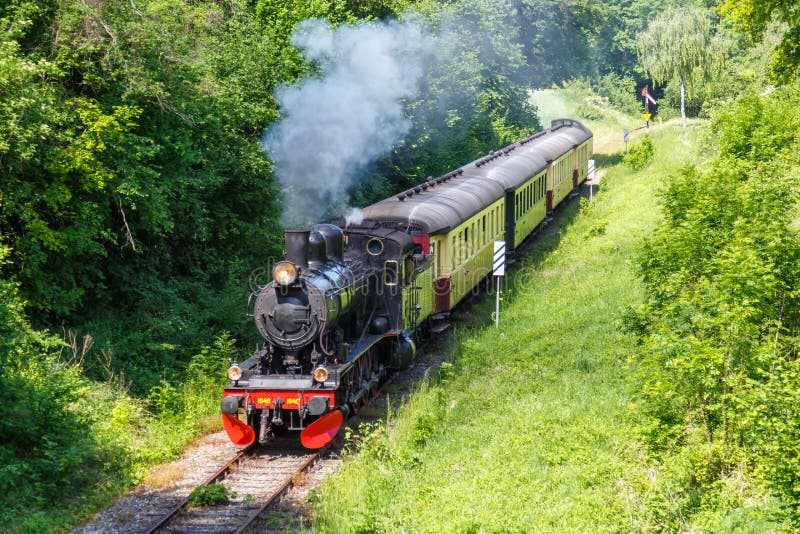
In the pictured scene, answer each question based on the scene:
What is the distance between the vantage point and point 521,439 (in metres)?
11.5

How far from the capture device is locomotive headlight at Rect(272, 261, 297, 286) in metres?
12.6

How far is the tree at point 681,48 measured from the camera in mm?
44312

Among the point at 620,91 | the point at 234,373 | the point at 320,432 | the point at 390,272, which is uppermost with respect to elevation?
the point at 620,91

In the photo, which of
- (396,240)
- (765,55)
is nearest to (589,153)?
(765,55)

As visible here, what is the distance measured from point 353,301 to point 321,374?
193 cm

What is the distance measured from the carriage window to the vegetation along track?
145 inches

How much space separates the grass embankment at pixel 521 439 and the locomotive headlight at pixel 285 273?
262 cm

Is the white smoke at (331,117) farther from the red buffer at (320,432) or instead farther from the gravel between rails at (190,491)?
the red buffer at (320,432)

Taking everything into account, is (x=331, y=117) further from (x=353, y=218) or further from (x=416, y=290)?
(x=416, y=290)

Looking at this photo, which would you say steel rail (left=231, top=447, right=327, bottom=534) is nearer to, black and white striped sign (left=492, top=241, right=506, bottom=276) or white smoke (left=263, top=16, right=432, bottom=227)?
black and white striped sign (left=492, top=241, right=506, bottom=276)

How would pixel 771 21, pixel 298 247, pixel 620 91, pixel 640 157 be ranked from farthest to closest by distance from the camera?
1. pixel 620 91
2. pixel 640 157
3. pixel 771 21
4. pixel 298 247

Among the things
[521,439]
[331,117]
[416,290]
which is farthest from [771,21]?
[521,439]

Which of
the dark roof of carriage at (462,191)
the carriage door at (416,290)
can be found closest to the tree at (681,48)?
the dark roof of carriage at (462,191)

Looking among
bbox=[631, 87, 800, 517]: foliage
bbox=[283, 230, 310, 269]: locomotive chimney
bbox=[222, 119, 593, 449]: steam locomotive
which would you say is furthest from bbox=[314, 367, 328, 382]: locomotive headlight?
bbox=[631, 87, 800, 517]: foliage
